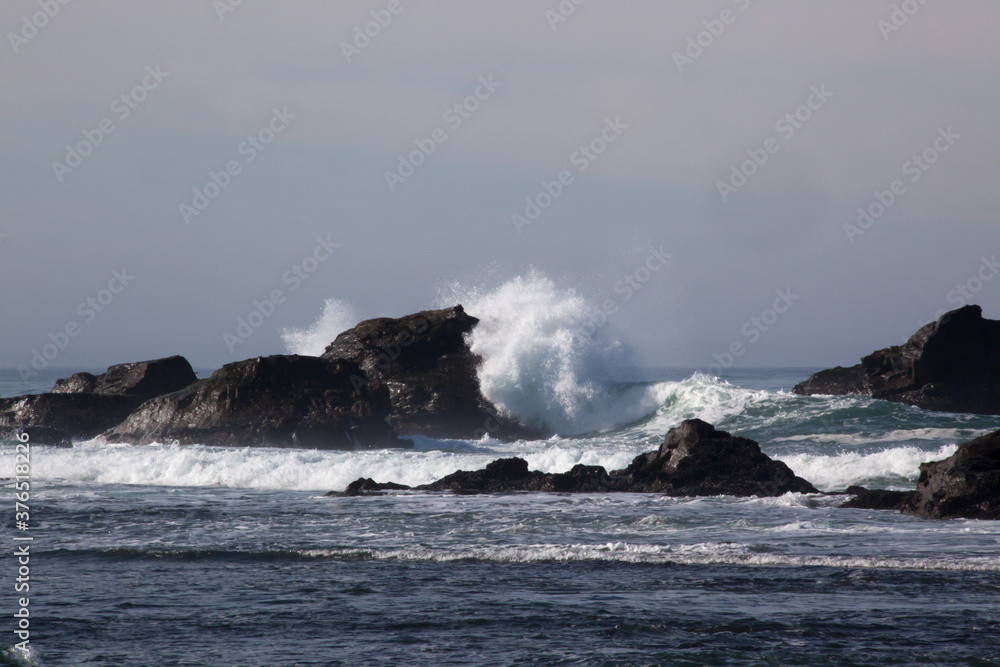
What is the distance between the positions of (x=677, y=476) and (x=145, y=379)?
845 inches

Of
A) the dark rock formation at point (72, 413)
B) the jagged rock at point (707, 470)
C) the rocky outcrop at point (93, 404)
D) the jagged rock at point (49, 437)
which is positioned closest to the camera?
the jagged rock at point (707, 470)

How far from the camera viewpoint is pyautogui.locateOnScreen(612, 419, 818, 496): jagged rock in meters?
16.7

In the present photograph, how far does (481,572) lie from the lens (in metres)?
11.0

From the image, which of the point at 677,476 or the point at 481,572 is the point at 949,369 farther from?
the point at 481,572

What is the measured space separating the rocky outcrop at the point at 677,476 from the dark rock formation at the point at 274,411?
7.61m

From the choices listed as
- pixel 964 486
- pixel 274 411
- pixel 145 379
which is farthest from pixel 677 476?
pixel 145 379

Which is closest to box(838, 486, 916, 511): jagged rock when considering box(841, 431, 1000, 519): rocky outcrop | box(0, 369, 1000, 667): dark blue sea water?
box(841, 431, 1000, 519): rocky outcrop

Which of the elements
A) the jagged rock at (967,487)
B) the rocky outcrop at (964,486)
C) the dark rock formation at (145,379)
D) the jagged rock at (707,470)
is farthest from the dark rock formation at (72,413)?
the jagged rock at (967,487)

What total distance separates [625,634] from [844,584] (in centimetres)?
312

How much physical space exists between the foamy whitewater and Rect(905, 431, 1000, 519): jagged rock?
1.48 feet

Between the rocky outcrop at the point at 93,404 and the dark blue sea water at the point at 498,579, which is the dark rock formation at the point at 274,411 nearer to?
the rocky outcrop at the point at 93,404

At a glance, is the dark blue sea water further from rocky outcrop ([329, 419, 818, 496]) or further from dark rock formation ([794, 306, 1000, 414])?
dark rock formation ([794, 306, 1000, 414])

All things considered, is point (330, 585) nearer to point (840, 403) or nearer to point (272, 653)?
point (272, 653)

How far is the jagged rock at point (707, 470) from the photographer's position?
16.7m
